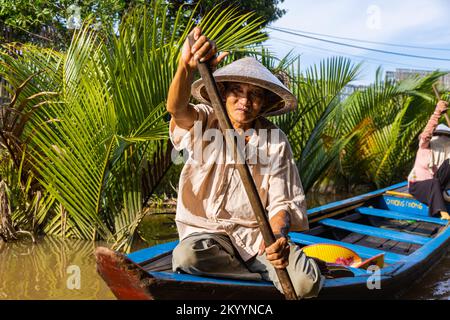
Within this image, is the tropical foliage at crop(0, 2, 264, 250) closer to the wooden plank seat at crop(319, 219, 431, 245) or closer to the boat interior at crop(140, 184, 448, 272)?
the boat interior at crop(140, 184, 448, 272)

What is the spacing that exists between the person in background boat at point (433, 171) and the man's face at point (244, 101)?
3.13 meters

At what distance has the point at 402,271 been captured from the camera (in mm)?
2912

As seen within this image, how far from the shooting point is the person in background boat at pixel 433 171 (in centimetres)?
484

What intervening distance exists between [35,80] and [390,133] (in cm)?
513

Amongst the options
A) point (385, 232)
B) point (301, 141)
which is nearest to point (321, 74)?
point (301, 141)

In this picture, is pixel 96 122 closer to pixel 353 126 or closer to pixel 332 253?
pixel 332 253

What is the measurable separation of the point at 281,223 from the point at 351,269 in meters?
0.81

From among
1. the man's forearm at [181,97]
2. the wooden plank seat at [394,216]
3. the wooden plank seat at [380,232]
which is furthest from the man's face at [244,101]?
the wooden plank seat at [394,216]

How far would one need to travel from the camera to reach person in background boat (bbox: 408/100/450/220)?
15.9 feet

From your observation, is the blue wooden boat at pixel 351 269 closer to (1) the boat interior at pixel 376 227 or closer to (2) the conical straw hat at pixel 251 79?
(1) the boat interior at pixel 376 227

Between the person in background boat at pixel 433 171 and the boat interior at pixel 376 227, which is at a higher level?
the person in background boat at pixel 433 171

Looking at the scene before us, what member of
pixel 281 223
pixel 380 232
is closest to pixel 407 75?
pixel 380 232

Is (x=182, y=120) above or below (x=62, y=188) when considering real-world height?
above

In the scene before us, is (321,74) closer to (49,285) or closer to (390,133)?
(390,133)
